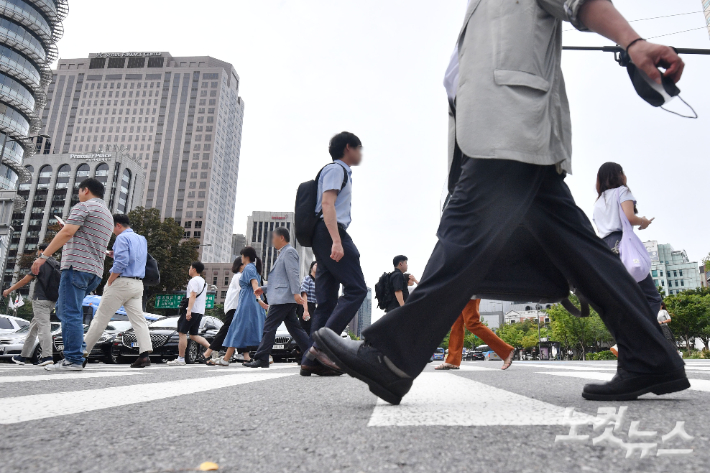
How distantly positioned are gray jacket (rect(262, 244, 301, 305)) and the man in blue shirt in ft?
5.62

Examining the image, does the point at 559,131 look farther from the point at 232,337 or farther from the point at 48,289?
the point at 48,289

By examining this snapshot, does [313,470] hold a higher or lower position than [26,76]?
lower

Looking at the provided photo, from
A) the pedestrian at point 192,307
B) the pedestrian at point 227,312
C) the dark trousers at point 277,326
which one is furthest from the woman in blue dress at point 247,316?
the dark trousers at point 277,326

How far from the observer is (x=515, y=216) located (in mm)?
2062

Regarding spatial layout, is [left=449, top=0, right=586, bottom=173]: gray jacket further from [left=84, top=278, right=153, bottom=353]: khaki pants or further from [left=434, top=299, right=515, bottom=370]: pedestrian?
[left=84, top=278, right=153, bottom=353]: khaki pants

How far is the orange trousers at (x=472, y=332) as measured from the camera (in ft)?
19.6

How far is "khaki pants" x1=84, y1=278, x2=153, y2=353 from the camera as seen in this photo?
20.3 feet

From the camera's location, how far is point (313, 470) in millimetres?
1018

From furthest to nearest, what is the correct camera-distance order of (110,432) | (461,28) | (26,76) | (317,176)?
(26,76) < (317,176) < (461,28) < (110,432)

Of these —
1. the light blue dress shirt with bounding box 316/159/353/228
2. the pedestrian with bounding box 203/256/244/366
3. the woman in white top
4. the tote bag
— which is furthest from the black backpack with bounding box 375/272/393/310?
the tote bag

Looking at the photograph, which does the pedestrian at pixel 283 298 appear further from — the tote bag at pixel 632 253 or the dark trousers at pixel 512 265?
the dark trousers at pixel 512 265

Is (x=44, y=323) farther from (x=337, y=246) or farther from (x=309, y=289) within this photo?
(x=337, y=246)

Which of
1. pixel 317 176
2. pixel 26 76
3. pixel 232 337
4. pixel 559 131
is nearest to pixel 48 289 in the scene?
→ pixel 232 337

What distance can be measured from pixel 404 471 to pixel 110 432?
92 centimetres
